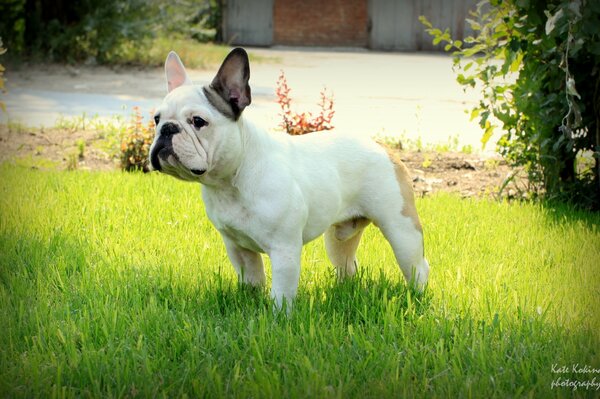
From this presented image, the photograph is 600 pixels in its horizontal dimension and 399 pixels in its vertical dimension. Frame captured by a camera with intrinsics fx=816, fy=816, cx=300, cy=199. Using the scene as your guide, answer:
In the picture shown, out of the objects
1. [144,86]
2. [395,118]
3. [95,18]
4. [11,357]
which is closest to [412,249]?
[11,357]

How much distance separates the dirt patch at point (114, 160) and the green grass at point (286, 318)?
1.39 meters

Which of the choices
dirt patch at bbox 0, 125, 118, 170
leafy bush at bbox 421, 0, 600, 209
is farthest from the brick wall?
leafy bush at bbox 421, 0, 600, 209

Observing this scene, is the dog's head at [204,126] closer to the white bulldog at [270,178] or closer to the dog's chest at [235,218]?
the white bulldog at [270,178]

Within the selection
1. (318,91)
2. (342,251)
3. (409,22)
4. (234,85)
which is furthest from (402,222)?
(409,22)

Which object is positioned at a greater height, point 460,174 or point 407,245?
point 407,245

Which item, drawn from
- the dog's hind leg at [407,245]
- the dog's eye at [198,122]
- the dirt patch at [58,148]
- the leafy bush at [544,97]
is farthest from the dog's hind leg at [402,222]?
the dirt patch at [58,148]

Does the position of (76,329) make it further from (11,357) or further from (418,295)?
(418,295)

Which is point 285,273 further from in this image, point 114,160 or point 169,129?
point 114,160

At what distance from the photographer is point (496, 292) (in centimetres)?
421

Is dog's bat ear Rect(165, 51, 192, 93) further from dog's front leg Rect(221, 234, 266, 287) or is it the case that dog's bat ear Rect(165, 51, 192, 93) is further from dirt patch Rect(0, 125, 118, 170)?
dirt patch Rect(0, 125, 118, 170)

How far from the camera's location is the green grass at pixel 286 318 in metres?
3.25

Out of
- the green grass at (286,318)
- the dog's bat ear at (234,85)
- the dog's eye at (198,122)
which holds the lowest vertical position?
the green grass at (286,318)

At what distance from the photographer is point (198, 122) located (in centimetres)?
364

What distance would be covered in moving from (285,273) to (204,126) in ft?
2.56
